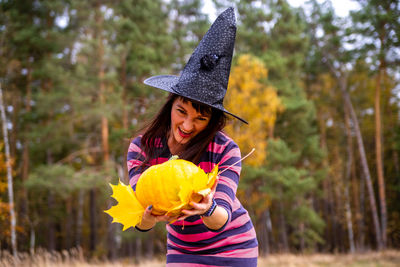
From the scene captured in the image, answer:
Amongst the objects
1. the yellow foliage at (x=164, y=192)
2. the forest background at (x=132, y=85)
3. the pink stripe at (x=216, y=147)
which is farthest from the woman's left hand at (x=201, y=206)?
the forest background at (x=132, y=85)

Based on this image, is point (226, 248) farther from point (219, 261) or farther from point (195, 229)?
point (195, 229)

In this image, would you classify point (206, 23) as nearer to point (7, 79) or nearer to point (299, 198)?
point (7, 79)

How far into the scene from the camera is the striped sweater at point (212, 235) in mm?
1926

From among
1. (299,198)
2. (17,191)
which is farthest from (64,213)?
(299,198)

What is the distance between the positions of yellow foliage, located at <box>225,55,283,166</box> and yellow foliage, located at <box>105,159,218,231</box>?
1271 centimetres

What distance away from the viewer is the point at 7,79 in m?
13.9

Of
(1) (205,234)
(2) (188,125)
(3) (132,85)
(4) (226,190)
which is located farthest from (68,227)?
(4) (226,190)

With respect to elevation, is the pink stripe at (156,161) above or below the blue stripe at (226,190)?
above

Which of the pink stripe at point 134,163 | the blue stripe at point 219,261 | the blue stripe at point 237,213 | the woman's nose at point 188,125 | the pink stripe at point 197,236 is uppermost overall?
the woman's nose at point 188,125

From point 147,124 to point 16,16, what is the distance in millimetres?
13989

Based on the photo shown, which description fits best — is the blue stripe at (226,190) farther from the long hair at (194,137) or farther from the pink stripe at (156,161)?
the pink stripe at (156,161)

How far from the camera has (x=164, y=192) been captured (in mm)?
A: 1370

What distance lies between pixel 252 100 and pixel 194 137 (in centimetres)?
1316

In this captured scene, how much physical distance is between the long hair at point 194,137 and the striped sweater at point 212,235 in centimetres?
4
